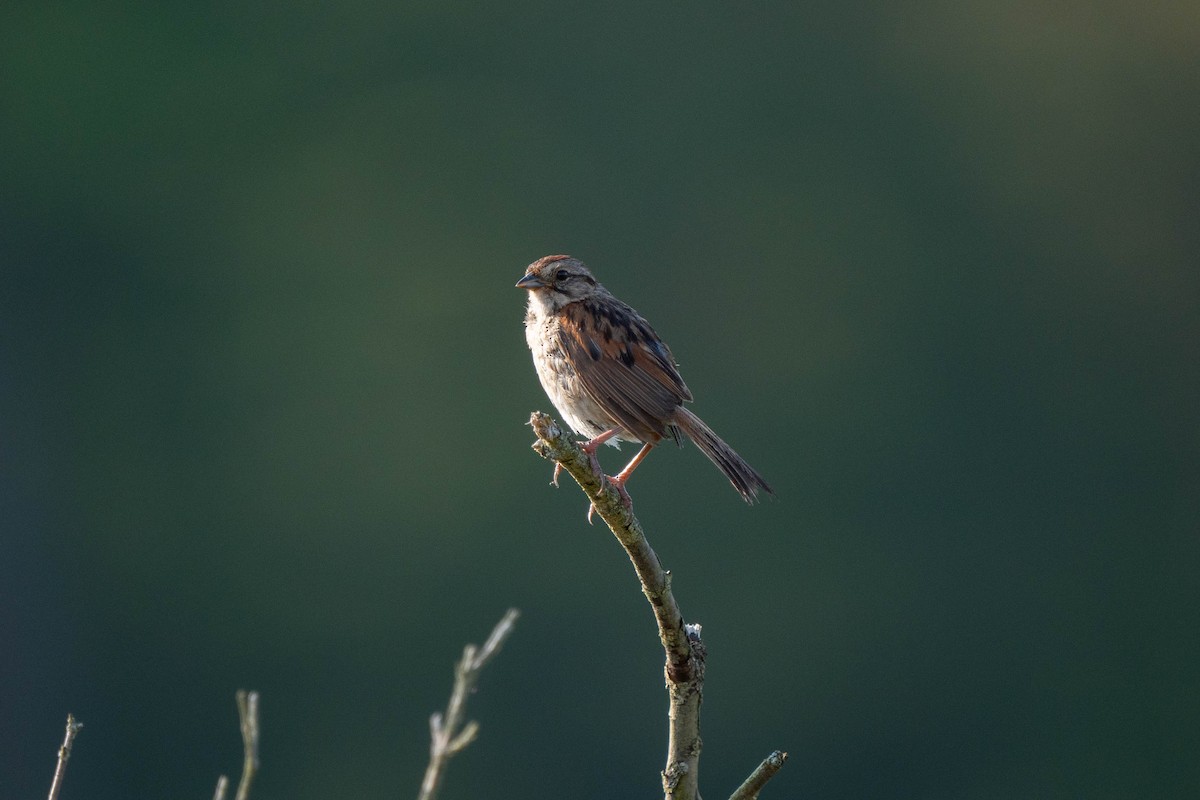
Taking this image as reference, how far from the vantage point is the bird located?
541cm

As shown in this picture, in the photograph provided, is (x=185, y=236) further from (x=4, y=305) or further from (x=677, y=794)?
(x=677, y=794)

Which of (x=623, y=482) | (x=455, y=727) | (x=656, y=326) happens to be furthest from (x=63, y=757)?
(x=656, y=326)

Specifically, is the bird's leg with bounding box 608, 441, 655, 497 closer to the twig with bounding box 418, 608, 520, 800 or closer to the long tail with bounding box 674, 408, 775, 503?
the long tail with bounding box 674, 408, 775, 503

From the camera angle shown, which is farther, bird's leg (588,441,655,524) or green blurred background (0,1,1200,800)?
green blurred background (0,1,1200,800)

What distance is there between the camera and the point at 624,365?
5.68 m

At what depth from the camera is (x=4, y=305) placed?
28141mm

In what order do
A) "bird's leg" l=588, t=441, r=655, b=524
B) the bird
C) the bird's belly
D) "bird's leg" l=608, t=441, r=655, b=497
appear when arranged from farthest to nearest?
the bird's belly < the bird < "bird's leg" l=608, t=441, r=655, b=497 < "bird's leg" l=588, t=441, r=655, b=524

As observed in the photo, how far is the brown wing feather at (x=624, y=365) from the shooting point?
17.9ft

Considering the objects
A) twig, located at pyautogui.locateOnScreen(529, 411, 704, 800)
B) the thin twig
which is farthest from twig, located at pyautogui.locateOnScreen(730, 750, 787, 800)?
the thin twig

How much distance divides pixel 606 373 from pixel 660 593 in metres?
1.64

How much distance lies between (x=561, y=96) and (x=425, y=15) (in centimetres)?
488

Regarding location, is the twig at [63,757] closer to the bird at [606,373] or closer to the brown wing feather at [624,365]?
the bird at [606,373]

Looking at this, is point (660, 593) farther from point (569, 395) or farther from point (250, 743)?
point (569, 395)

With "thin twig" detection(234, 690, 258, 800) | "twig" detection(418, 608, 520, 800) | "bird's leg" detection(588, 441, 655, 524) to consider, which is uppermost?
"bird's leg" detection(588, 441, 655, 524)
